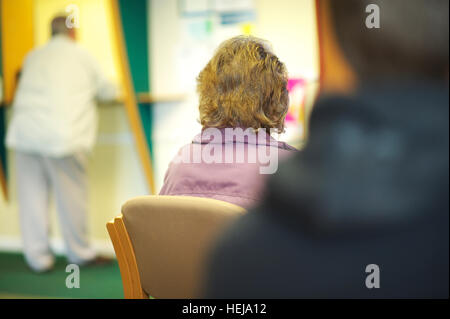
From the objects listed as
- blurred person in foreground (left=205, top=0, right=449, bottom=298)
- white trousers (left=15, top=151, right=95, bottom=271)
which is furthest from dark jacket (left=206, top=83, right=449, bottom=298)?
white trousers (left=15, top=151, right=95, bottom=271)

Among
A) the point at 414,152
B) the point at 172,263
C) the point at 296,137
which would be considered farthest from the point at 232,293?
the point at 296,137

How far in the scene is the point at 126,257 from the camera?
1.04 metres

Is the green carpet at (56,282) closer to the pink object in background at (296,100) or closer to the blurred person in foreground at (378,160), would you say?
the pink object in background at (296,100)

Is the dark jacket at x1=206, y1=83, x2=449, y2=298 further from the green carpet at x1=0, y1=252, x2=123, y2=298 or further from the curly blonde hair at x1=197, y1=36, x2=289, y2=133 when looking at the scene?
the green carpet at x1=0, y1=252, x2=123, y2=298

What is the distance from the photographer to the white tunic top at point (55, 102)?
9.09 feet

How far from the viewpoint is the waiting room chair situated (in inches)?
34.6

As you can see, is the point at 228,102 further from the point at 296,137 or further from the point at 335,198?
the point at 296,137

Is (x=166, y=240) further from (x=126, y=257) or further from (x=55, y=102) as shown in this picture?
(x=55, y=102)

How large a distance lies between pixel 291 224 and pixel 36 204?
2830 mm

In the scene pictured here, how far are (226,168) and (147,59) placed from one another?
2.31 meters

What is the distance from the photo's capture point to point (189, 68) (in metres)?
3.11

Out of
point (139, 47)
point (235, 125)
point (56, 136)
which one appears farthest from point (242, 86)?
point (139, 47)

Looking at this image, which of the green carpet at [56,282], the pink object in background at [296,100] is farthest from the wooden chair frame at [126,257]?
the pink object in background at [296,100]
